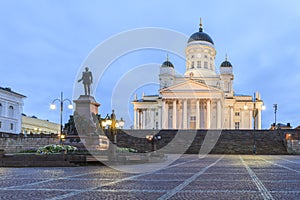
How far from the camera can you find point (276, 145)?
5472 cm

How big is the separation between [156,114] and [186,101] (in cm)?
1565

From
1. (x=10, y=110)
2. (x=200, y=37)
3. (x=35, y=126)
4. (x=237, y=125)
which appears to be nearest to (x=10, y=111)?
(x=10, y=110)

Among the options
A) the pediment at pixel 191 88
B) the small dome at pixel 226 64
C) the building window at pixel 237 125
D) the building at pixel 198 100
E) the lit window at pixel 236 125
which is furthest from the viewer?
the small dome at pixel 226 64

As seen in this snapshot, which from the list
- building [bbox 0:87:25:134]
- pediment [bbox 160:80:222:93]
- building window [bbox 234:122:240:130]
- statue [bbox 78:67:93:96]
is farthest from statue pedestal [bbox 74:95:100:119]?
building window [bbox 234:122:240:130]

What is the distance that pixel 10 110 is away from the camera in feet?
263

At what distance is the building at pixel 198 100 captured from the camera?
271 ft

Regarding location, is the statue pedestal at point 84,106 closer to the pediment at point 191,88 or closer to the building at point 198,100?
the building at point 198,100

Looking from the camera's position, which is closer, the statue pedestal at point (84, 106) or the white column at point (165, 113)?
the statue pedestal at point (84, 106)

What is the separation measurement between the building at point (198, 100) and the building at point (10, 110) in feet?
93.2

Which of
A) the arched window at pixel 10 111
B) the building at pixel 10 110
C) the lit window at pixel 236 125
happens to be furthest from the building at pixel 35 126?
the lit window at pixel 236 125

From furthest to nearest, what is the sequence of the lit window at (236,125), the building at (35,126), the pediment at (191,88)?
the lit window at (236,125)
the building at (35,126)
the pediment at (191,88)

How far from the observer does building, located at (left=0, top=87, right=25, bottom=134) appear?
3029 inches

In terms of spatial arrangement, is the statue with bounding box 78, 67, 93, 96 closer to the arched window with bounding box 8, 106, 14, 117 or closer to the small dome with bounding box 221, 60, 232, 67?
the arched window with bounding box 8, 106, 14, 117

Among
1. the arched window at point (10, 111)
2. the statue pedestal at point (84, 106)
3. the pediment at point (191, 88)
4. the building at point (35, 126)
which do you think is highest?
the pediment at point (191, 88)
